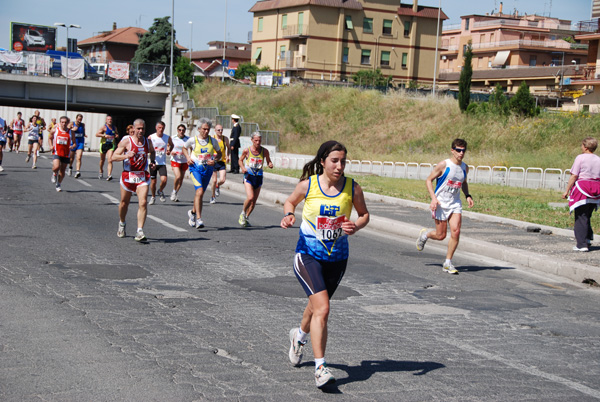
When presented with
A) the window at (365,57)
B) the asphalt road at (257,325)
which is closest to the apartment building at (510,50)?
the window at (365,57)

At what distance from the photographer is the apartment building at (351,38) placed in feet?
250

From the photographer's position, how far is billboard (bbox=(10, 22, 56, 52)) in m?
78.5

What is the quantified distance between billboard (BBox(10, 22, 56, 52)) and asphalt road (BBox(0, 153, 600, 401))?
73.9 meters

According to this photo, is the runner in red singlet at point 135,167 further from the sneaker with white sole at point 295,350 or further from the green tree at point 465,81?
the green tree at point 465,81

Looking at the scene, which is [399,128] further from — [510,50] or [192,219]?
[510,50]

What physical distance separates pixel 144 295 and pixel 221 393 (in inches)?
123

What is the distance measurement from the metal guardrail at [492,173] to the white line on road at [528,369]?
740 inches

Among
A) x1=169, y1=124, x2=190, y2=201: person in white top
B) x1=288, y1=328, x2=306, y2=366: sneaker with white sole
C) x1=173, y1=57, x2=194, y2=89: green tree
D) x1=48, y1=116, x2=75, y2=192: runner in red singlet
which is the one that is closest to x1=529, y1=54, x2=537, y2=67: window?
x1=173, y1=57, x2=194, y2=89: green tree

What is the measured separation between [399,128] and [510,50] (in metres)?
52.2

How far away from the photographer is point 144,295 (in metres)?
7.68

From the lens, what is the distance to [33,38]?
262 ft

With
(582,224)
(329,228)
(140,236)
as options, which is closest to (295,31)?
(582,224)

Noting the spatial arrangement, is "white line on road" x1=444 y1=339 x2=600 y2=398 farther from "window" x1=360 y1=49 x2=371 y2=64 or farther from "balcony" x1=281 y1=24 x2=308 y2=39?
"window" x1=360 y1=49 x2=371 y2=64

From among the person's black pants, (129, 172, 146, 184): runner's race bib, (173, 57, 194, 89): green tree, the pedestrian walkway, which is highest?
(173, 57, 194, 89): green tree
